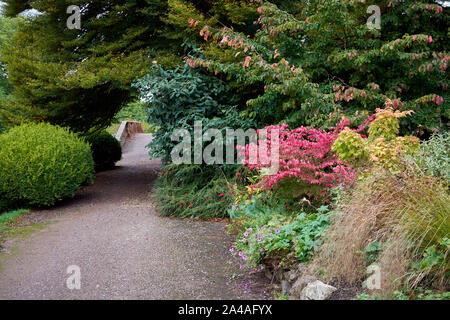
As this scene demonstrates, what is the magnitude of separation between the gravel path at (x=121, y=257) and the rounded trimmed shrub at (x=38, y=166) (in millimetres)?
436

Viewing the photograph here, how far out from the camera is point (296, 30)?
23.5ft

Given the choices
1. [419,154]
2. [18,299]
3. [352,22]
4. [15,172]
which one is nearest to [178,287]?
[18,299]

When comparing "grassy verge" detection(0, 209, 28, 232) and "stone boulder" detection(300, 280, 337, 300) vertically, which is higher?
"stone boulder" detection(300, 280, 337, 300)

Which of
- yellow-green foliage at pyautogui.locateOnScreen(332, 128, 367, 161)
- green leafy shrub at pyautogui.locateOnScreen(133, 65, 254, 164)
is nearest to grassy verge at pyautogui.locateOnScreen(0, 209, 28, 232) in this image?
green leafy shrub at pyautogui.locateOnScreen(133, 65, 254, 164)

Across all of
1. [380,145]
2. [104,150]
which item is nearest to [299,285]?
[380,145]

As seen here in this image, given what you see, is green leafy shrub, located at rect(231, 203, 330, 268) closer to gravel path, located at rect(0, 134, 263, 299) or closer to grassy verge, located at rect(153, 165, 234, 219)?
gravel path, located at rect(0, 134, 263, 299)

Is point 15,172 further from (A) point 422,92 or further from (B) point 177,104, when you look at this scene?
(A) point 422,92

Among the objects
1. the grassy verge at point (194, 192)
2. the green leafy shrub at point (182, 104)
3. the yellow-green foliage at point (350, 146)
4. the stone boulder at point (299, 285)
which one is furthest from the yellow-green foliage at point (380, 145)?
the green leafy shrub at point (182, 104)

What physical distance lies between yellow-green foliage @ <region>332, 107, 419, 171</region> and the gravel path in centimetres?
202

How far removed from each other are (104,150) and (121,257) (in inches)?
314

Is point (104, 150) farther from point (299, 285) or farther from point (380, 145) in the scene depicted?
point (299, 285)

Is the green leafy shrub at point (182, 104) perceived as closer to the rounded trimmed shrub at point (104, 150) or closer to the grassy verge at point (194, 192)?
the grassy verge at point (194, 192)

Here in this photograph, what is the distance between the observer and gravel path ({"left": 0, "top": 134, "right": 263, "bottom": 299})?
3799 millimetres

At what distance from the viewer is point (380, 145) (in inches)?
177
